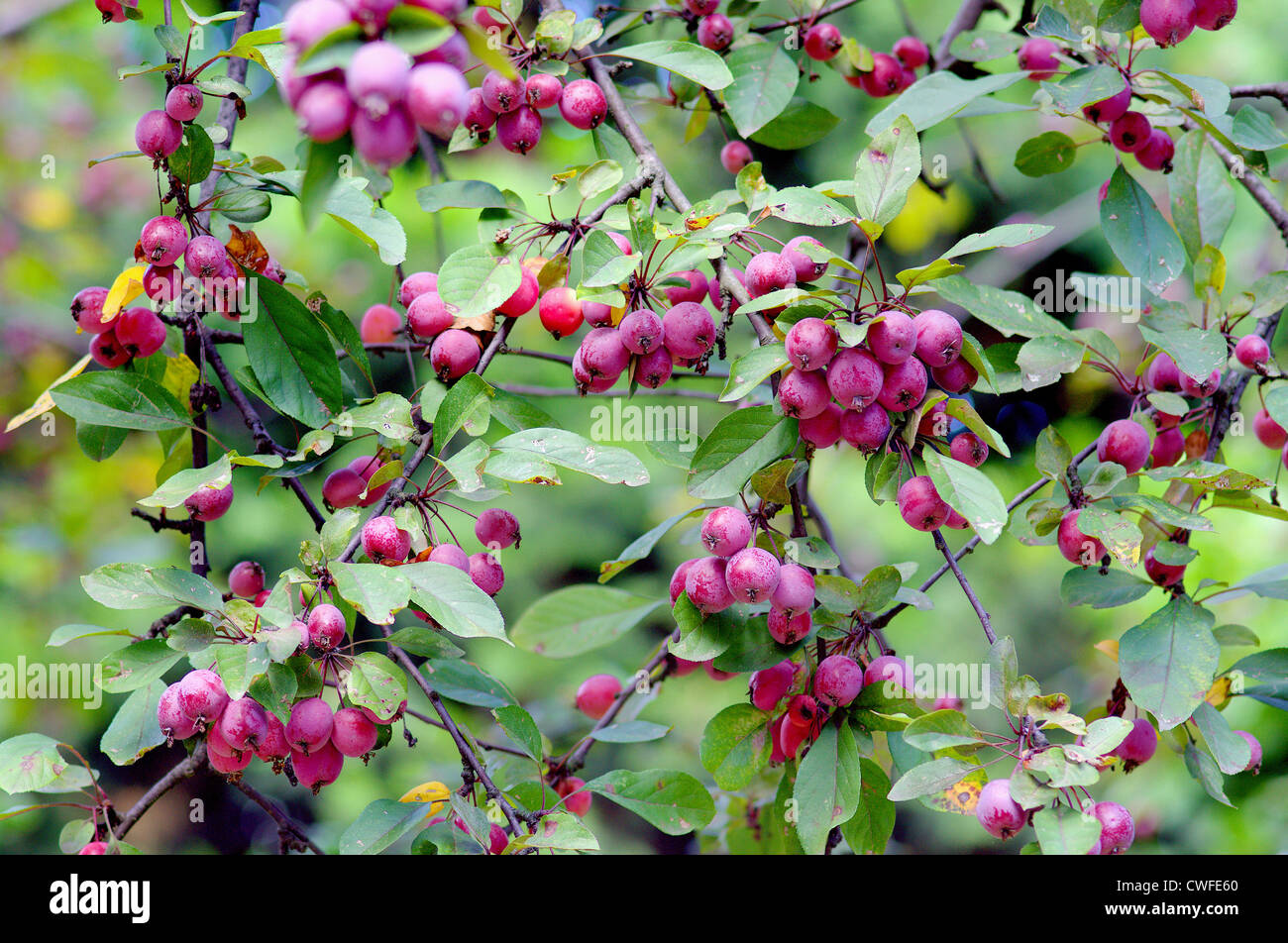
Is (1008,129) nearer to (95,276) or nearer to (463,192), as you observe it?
(463,192)

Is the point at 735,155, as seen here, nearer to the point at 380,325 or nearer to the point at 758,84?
the point at 758,84

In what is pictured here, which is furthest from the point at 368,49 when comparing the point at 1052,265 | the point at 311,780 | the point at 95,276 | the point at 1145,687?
the point at 95,276

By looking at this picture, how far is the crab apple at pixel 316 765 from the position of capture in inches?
39.4

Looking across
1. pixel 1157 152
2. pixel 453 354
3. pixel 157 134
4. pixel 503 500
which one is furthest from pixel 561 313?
pixel 503 500

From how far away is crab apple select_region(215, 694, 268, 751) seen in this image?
91 centimetres

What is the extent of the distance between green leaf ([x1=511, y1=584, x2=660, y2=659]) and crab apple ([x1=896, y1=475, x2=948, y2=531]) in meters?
0.58

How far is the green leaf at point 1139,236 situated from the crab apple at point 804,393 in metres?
0.59

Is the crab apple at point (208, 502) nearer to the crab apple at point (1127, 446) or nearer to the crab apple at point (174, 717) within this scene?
the crab apple at point (174, 717)

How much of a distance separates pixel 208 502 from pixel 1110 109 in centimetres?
127

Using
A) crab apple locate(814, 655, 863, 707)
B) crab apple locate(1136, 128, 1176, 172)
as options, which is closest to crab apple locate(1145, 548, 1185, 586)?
→ crab apple locate(814, 655, 863, 707)

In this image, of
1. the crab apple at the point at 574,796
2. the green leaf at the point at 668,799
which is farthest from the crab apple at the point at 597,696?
the green leaf at the point at 668,799

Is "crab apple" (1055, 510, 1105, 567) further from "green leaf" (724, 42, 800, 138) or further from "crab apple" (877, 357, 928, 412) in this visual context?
"green leaf" (724, 42, 800, 138)

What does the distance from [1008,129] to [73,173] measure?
328 centimetres

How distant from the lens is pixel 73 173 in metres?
3.40
